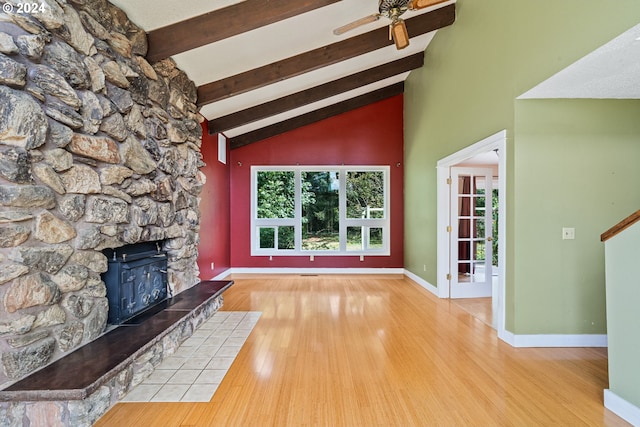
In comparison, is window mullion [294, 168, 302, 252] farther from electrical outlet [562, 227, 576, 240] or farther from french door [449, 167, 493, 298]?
electrical outlet [562, 227, 576, 240]

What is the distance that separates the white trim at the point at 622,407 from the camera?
70.1 inches

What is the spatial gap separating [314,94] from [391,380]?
14.1 feet

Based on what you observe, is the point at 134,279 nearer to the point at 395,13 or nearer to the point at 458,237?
the point at 395,13

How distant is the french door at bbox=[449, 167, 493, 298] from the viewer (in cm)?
447

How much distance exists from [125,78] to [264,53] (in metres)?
1.60

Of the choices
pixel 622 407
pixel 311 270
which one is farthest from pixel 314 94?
pixel 622 407

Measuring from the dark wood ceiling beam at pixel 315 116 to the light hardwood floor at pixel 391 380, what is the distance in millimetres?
3829

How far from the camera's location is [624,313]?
6.08 feet

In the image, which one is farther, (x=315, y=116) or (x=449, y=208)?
(x=315, y=116)

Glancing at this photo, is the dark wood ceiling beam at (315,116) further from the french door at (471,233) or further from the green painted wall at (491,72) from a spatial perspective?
the french door at (471,233)

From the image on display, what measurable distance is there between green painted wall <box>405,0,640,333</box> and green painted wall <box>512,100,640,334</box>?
0.06 meters

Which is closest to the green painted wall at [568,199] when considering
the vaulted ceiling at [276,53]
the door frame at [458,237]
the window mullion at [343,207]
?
the door frame at [458,237]

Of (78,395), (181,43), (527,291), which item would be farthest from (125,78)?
(527,291)

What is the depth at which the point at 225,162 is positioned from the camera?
5992 mm
